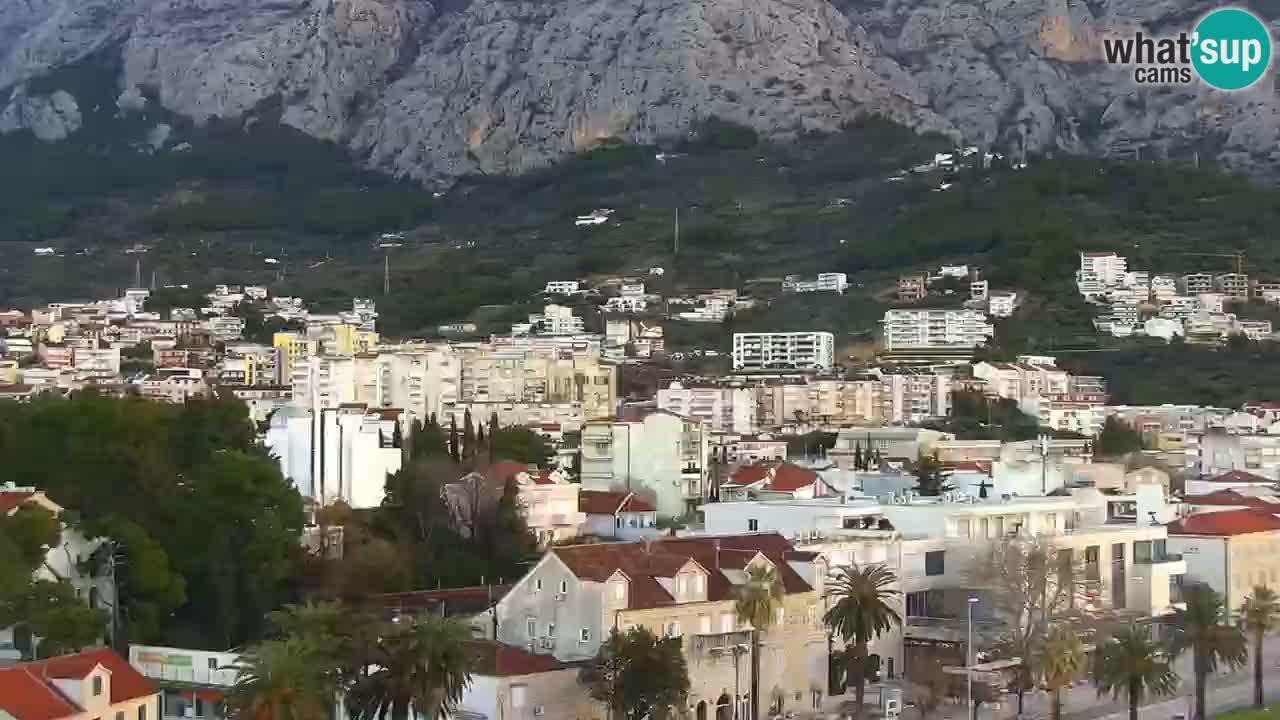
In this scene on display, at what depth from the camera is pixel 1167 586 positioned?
50.9 m

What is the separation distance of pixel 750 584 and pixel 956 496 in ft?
47.4

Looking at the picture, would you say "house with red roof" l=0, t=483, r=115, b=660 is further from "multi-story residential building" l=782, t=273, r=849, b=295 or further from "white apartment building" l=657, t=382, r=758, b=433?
"multi-story residential building" l=782, t=273, r=849, b=295

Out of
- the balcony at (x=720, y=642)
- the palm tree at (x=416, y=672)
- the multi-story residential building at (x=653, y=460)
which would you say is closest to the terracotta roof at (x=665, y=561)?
the balcony at (x=720, y=642)

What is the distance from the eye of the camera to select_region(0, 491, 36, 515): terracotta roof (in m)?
41.0

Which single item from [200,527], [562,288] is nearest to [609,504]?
[200,527]

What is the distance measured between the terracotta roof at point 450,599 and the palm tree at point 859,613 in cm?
626

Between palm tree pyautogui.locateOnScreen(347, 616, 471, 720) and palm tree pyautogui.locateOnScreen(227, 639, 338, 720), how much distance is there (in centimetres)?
112

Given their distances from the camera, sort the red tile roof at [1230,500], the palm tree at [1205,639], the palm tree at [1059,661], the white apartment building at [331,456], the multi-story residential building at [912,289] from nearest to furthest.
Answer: the palm tree at [1059,661], the palm tree at [1205,639], the white apartment building at [331,456], the red tile roof at [1230,500], the multi-story residential building at [912,289]

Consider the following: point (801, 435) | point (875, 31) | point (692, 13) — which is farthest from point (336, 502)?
point (875, 31)

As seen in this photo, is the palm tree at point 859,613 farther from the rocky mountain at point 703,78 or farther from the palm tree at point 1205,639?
the rocky mountain at point 703,78

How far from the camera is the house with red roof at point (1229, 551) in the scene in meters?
52.7

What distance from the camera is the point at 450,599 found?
43531 millimetres

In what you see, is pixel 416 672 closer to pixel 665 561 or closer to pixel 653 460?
pixel 665 561

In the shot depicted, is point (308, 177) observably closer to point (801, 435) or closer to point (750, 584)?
point (801, 435)
